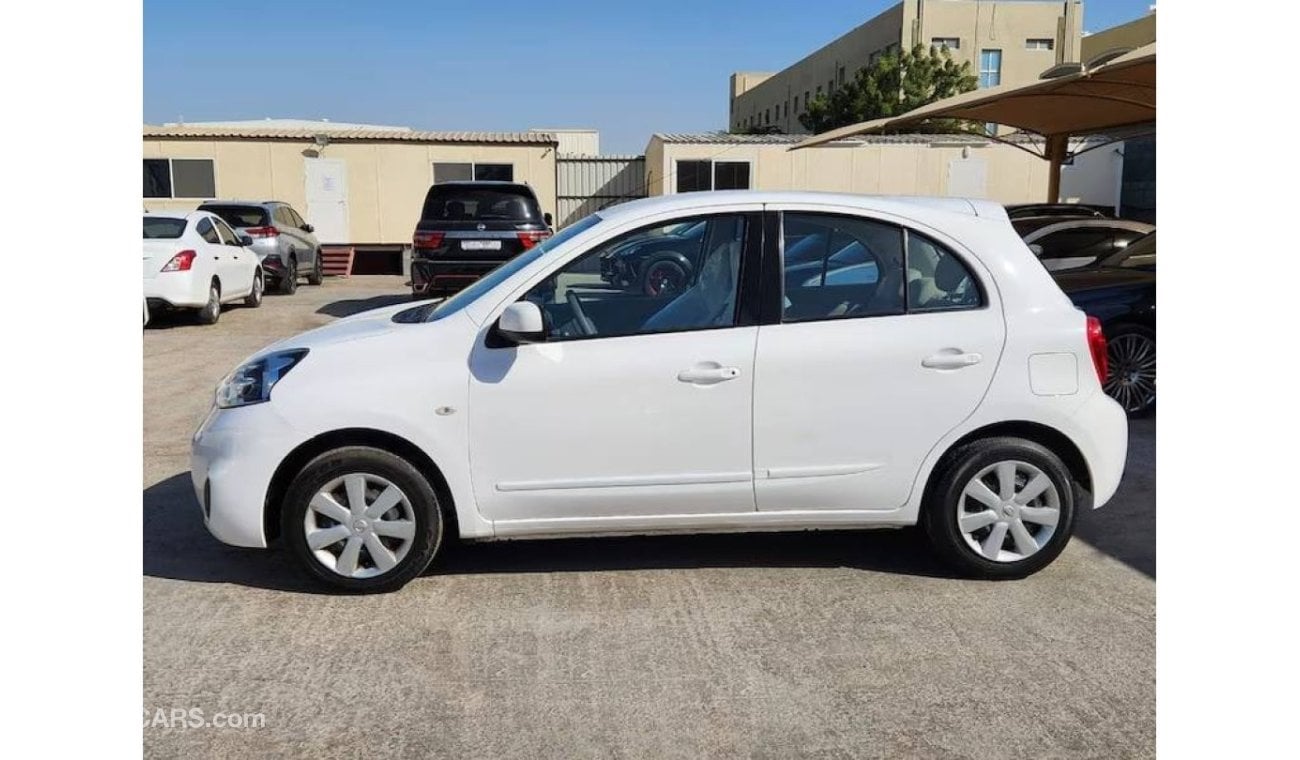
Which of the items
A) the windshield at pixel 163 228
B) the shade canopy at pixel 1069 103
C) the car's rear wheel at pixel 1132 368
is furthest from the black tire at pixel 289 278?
the car's rear wheel at pixel 1132 368

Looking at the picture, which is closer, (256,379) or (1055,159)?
(256,379)

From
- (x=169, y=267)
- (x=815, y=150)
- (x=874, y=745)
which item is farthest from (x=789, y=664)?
(x=815, y=150)

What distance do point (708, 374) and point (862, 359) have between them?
0.65m

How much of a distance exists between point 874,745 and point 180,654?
2.49 m

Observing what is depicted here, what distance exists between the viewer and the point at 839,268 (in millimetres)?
4301

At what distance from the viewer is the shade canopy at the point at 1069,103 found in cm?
1246

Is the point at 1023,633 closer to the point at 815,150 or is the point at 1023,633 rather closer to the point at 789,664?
the point at 789,664

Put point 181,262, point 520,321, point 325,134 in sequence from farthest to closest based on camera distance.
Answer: point 325,134
point 181,262
point 520,321

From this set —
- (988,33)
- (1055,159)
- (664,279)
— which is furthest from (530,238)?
(988,33)

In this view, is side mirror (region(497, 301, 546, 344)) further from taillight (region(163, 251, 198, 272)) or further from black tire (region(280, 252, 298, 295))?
black tire (region(280, 252, 298, 295))

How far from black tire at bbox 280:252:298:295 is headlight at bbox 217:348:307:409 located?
14.2 m

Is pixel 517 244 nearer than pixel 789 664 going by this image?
No

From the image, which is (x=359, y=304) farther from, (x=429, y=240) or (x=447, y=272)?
(x=447, y=272)

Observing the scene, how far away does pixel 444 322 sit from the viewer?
4.14 meters
